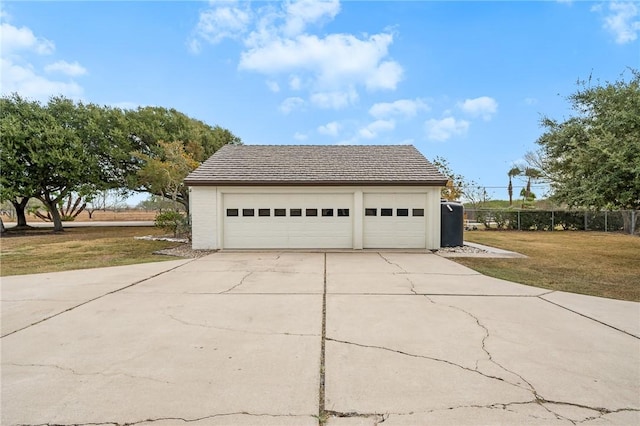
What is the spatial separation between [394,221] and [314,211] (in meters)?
2.95

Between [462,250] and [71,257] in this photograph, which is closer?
[71,257]

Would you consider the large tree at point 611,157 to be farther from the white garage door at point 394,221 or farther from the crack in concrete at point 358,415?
the crack in concrete at point 358,415

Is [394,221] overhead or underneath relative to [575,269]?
overhead

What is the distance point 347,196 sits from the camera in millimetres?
11320

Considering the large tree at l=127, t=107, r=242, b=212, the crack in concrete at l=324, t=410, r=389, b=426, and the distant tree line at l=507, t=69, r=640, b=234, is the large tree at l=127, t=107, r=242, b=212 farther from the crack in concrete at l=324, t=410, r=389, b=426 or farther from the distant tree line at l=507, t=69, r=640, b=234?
the distant tree line at l=507, t=69, r=640, b=234

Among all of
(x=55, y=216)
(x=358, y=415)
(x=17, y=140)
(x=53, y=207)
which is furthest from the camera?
(x=55, y=216)

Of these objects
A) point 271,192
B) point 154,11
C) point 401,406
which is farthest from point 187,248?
point 401,406

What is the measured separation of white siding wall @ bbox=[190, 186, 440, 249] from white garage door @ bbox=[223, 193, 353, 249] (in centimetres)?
12

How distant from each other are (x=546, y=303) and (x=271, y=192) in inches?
337

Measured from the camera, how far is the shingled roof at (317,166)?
11000mm

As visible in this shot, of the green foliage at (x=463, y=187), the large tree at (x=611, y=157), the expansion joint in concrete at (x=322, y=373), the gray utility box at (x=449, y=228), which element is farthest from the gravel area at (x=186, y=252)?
the green foliage at (x=463, y=187)

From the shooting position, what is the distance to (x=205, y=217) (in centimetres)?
1116

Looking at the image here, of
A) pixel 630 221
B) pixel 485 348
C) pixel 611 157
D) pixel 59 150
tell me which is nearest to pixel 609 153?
pixel 611 157

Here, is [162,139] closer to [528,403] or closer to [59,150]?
[59,150]
